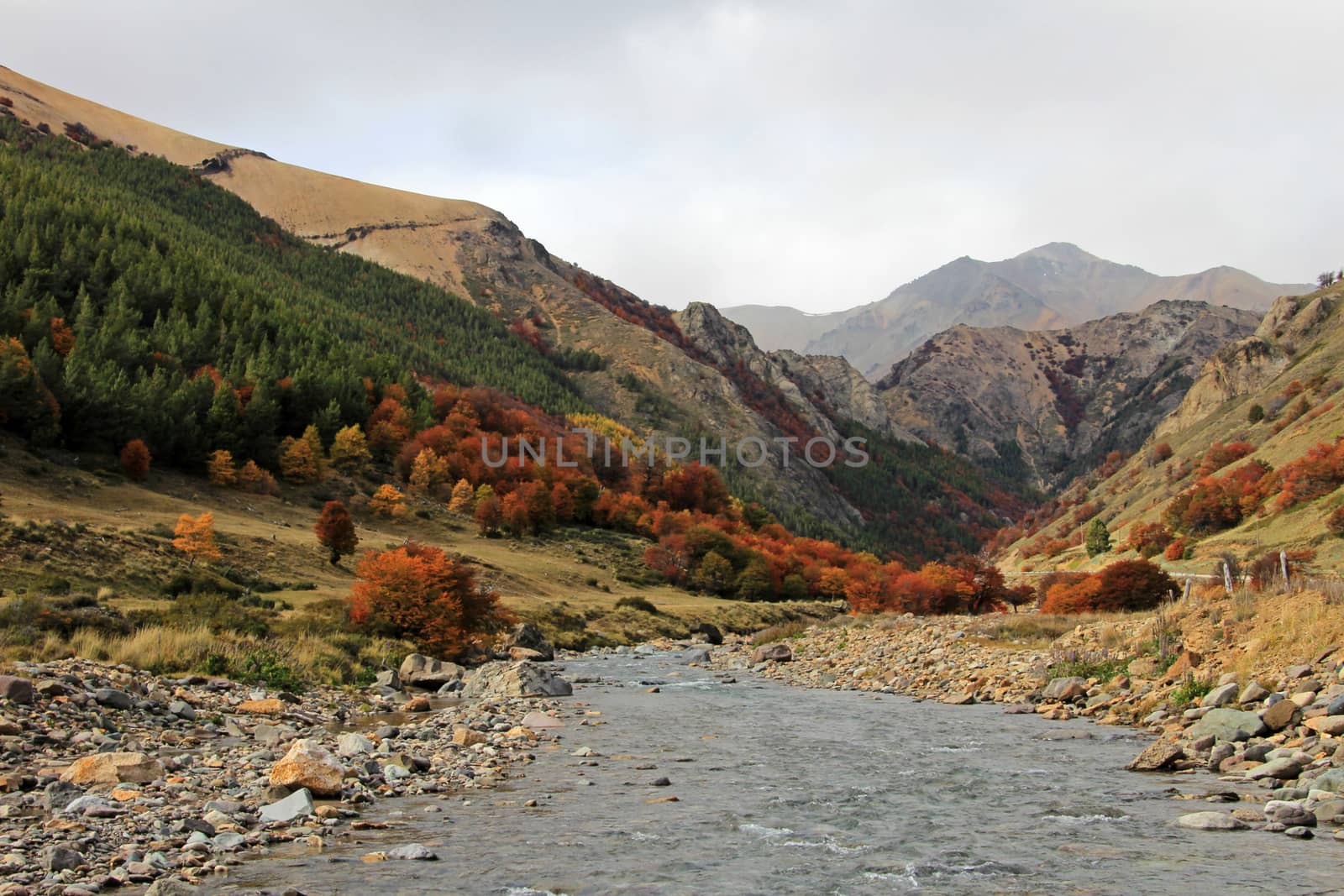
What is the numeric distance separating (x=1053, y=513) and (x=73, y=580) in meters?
175

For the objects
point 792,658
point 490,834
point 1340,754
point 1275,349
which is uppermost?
point 1275,349

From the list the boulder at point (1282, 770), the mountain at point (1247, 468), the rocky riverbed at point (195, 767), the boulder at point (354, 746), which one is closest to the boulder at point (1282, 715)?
the boulder at point (1282, 770)

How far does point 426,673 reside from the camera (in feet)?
109

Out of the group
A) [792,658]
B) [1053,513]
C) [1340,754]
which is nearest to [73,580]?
[792,658]

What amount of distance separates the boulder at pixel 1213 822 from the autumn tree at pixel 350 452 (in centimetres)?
10610

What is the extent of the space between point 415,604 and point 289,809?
29.2m

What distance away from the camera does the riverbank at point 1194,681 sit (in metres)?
14.3

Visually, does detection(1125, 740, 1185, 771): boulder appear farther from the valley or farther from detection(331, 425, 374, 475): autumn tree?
detection(331, 425, 374, 475): autumn tree

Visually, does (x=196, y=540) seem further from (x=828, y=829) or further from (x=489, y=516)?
(x=489, y=516)

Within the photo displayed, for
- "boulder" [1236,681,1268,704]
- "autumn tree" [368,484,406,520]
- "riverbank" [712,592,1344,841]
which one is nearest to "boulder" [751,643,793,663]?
"riverbank" [712,592,1344,841]

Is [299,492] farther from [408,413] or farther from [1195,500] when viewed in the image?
[1195,500]

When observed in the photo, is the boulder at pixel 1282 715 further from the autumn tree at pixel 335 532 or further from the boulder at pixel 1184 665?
the autumn tree at pixel 335 532

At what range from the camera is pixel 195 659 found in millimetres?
25609

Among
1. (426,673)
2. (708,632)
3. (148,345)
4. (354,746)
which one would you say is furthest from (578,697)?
(148,345)
